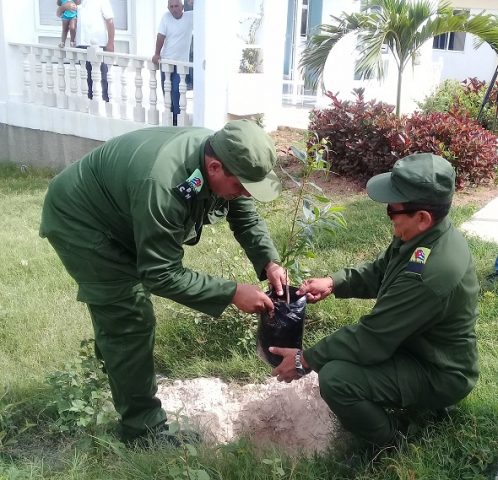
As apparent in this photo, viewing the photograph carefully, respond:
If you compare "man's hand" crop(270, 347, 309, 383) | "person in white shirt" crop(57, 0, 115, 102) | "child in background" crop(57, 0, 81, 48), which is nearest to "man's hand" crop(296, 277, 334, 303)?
"man's hand" crop(270, 347, 309, 383)

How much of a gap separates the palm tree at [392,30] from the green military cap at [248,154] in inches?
204

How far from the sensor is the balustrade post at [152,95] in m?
8.44

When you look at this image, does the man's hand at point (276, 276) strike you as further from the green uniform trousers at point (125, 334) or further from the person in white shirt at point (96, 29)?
the person in white shirt at point (96, 29)

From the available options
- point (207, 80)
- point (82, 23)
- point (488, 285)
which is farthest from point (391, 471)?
point (82, 23)

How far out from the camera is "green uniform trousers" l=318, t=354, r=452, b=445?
276cm

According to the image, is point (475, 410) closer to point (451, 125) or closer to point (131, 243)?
point (131, 243)

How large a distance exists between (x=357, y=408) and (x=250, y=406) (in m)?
0.98

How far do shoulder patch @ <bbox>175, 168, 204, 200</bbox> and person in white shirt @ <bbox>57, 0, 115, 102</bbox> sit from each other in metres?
6.74

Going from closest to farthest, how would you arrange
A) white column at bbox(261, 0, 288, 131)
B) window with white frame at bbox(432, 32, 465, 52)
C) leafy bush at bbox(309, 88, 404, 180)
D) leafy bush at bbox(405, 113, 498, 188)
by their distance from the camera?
1. leafy bush at bbox(405, 113, 498, 188)
2. leafy bush at bbox(309, 88, 404, 180)
3. white column at bbox(261, 0, 288, 131)
4. window with white frame at bbox(432, 32, 465, 52)

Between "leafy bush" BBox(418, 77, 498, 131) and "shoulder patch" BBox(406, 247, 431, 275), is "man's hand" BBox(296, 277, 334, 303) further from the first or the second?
"leafy bush" BBox(418, 77, 498, 131)

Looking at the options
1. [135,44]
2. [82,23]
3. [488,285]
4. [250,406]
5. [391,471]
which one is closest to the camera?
[391,471]

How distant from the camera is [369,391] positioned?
278 centimetres

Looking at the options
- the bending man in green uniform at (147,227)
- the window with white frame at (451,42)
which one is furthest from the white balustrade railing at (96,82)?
the window with white frame at (451,42)

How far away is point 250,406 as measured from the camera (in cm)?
361
